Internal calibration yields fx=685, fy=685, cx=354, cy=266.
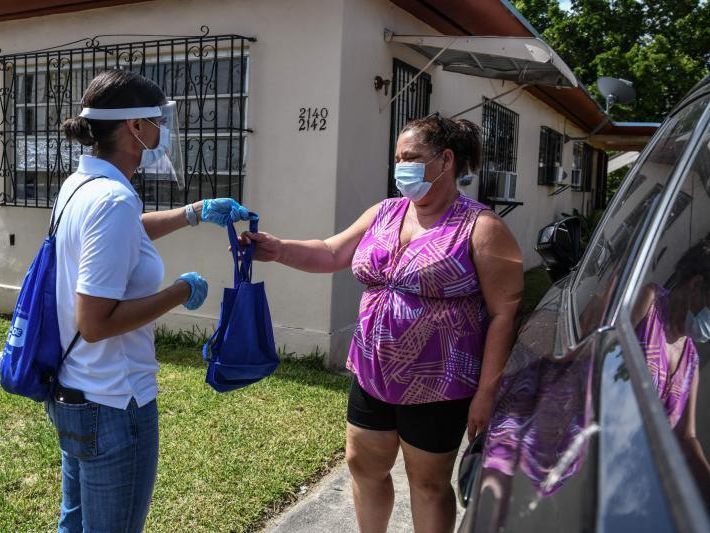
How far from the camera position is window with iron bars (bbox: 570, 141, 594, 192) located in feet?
52.0

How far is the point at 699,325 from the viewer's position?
58.0 inches

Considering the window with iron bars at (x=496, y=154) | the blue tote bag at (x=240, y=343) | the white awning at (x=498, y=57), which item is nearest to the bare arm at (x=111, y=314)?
the blue tote bag at (x=240, y=343)

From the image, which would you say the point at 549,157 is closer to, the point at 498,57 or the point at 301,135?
the point at 498,57

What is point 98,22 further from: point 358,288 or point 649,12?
point 649,12

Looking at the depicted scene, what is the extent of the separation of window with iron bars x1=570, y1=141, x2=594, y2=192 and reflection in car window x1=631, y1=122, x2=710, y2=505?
46.8 ft

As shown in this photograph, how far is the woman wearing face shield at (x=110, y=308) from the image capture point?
5.91 feet

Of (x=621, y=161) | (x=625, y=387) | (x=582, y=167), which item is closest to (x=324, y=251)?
(x=625, y=387)

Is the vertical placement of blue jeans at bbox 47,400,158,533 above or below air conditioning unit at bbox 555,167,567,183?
below

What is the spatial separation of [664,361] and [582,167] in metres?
16.9

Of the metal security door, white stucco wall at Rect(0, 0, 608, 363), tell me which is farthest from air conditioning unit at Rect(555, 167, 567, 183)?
white stucco wall at Rect(0, 0, 608, 363)

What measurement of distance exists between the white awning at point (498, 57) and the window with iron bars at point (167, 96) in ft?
4.84

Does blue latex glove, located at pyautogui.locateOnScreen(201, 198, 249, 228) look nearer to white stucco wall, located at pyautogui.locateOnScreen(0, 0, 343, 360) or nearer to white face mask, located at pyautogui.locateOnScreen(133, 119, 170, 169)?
white face mask, located at pyautogui.locateOnScreen(133, 119, 170, 169)

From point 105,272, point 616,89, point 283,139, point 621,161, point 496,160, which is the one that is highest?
point 616,89

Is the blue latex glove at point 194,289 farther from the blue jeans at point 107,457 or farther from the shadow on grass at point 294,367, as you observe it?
the shadow on grass at point 294,367
